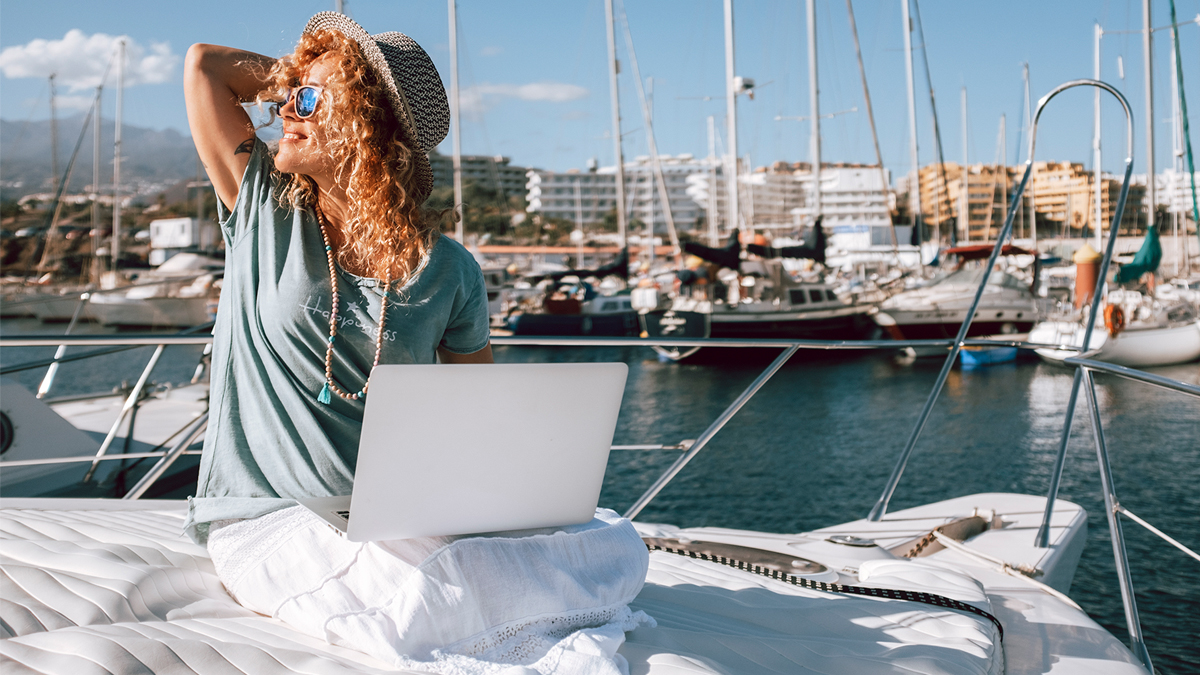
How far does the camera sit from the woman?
1.39m

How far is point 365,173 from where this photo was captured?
1494mm

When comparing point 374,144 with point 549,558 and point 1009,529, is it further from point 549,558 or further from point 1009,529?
point 1009,529

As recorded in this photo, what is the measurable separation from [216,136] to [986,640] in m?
1.64

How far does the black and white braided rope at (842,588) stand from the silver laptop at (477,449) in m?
0.76

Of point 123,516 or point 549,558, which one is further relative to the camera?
point 123,516

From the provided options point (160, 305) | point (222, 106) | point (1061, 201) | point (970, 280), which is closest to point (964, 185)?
point (1061, 201)

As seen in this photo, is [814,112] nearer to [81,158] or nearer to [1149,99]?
[1149,99]

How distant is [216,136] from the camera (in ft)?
4.85

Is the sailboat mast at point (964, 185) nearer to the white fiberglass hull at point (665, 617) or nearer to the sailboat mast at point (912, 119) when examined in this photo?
the sailboat mast at point (912, 119)

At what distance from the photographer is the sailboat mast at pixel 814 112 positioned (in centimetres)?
2089

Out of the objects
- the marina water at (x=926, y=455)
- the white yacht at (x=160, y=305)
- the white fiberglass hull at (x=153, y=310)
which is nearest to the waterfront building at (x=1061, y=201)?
the marina water at (x=926, y=455)

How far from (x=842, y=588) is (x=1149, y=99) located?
57.9 feet

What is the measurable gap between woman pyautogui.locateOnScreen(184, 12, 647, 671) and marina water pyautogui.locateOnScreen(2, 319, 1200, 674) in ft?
19.0

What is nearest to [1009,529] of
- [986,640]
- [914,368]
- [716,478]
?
[986,640]
